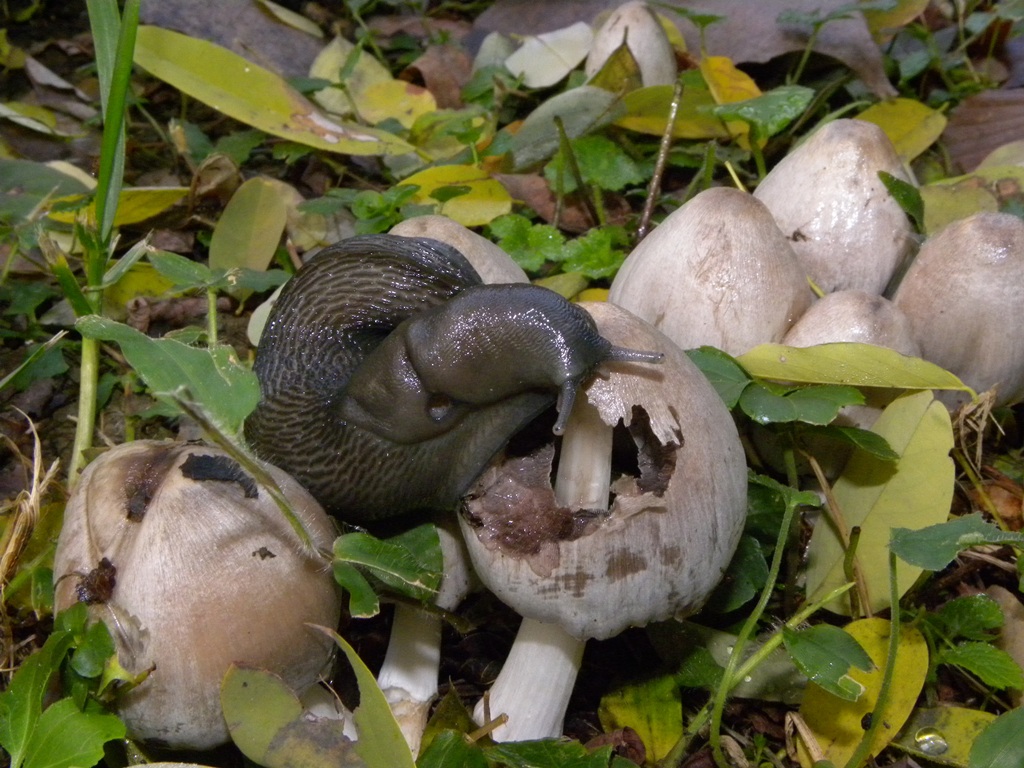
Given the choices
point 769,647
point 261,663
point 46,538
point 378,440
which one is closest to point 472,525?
point 378,440

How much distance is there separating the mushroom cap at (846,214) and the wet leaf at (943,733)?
3.09 feet

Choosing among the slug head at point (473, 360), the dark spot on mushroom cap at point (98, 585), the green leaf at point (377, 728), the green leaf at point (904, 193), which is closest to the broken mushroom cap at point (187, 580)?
the dark spot on mushroom cap at point (98, 585)

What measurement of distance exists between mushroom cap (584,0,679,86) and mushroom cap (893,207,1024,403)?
1260 mm

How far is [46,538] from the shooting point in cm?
182

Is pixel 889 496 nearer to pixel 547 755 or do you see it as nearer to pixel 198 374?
pixel 547 755

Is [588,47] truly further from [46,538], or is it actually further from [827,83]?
[46,538]

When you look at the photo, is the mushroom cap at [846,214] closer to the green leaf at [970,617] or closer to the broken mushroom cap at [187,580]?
the green leaf at [970,617]

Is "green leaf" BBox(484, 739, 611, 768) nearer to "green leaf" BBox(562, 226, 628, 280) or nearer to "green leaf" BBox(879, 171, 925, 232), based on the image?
"green leaf" BBox(562, 226, 628, 280)

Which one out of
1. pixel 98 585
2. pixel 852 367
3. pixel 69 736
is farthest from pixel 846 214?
pixel 69 736

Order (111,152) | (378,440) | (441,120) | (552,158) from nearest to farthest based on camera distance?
(378,440)
(111,152)
(552,158)
(441,120)

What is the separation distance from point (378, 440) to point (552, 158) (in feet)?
4.58

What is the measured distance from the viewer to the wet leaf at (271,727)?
1404mm

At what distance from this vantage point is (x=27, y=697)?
4.84 feet

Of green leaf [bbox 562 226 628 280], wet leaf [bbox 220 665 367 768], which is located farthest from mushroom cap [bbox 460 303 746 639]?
green leaf [bbox 562 226 628 280]
